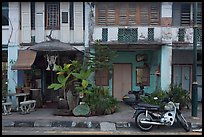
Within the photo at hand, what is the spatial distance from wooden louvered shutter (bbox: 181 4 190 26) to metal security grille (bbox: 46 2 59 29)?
6556 millimetres

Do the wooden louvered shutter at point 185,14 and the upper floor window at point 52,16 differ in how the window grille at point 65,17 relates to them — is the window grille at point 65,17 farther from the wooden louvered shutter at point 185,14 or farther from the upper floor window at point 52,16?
the wooden louvered shutter at point 185,14

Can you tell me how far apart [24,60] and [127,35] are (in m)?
5.22

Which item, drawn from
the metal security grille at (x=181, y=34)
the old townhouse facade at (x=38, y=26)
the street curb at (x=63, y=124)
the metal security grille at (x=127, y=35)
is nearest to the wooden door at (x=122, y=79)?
the metal security grille at (x=127, y=35)

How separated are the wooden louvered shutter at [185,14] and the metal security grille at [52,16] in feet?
21.5

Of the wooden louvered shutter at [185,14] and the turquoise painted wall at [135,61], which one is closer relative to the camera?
the wooden louvered shutter at [185,14]

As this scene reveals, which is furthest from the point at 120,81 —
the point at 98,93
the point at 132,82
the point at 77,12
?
the point at 77,12

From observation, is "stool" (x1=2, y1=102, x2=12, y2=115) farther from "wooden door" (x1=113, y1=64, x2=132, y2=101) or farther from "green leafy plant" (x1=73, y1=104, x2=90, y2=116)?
"wooden door" (x1=113, y1=64, x2=132, y2=101)

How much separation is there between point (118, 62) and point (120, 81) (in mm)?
1125

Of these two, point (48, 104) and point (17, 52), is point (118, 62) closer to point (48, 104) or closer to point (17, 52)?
point (48, 104)

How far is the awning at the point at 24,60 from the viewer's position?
12461 mm

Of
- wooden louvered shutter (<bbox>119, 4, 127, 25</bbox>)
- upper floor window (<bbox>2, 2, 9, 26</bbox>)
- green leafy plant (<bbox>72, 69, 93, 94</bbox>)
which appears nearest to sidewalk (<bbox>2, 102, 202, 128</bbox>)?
green leafy plant (<bbox>72, 69, 93, 94</bbox>)

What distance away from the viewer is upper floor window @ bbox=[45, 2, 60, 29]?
1367 cm

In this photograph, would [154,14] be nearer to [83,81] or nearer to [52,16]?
[83,81]

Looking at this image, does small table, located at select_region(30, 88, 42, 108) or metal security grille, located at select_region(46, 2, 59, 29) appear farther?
metal security grille, located at select_region(46, 2, 59, 29)
